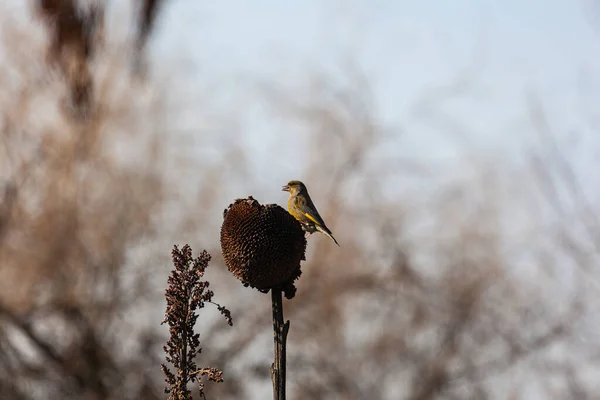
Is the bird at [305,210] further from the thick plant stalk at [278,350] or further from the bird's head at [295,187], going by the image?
the thick plant stalk at [278,350]

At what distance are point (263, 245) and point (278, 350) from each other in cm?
24

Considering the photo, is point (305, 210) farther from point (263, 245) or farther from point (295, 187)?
point (263, 245)

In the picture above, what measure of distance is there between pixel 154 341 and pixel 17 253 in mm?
2318

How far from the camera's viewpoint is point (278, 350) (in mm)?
1838

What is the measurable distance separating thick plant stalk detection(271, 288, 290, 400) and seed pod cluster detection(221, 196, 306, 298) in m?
0.05

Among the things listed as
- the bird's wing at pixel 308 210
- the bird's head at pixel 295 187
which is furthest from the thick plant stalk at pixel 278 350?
the bird's head at pixel 295 187

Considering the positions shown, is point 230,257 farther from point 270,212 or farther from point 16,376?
point 16,376

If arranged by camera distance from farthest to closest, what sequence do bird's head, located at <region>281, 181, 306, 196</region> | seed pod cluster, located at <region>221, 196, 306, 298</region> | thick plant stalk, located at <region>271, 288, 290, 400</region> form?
bird's head, located at <region>281, 181, 306, 196</region> < seed pod cluster, located at <region>221, 196, 306, 298</region> < thick plant stalk, located at <region>271, 288, 290, 400</region>

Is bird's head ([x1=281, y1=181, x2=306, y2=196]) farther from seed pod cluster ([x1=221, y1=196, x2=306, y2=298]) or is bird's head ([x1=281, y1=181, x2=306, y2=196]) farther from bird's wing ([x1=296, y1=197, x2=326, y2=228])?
seed pod cluster ([x1=221, y1=196, x2=306, y2=298])

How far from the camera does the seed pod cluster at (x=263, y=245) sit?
1.95 metres

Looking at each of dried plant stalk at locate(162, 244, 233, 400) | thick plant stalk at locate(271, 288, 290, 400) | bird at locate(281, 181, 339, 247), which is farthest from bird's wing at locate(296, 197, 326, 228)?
thick plant stalk at locate(271, 288, 290, 400)

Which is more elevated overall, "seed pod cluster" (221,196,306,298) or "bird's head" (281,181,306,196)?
"bird's head" (281,181,306,196)

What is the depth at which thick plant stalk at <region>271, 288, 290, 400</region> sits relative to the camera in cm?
179

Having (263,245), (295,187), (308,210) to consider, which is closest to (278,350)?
(263,245)
